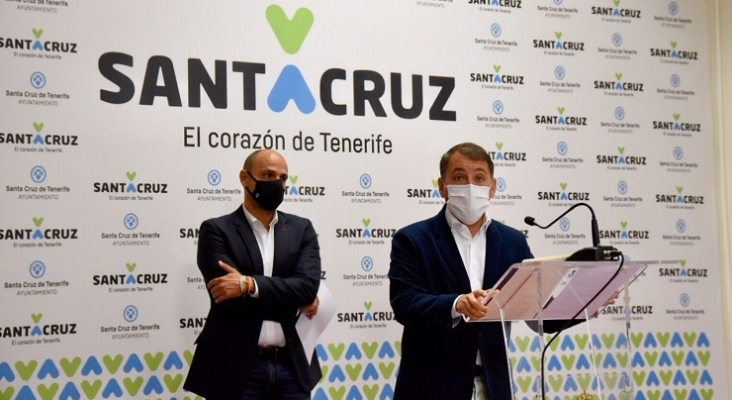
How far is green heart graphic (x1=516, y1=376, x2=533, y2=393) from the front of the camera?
5836mm

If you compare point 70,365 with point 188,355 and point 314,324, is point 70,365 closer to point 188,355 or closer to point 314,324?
point 188,355

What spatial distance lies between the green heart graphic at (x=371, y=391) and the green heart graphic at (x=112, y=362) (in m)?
1.49

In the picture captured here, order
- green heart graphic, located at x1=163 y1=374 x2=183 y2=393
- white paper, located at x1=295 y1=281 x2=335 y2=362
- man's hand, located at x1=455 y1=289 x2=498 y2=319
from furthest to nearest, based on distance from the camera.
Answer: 1. green heart graphic, located at x1=163 y1=374 x2=183 y2=393
2. white paper, located at x1=295 y1=281 x2=335 y2=362
3. man's hand, located at x1=455 y1=289 x2=498 y2=319

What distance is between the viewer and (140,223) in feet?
16.6

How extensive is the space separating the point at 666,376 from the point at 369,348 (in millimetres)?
2241

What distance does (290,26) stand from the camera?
5.53 meters

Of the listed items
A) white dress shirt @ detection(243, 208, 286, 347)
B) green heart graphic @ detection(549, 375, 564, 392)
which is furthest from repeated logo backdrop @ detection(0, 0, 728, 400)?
green heart graphic @ detection(549, 375, 564, 392)

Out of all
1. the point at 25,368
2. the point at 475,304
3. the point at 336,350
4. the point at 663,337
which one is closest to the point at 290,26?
the point at 336,350

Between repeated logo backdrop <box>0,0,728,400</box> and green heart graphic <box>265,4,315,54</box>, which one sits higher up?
green heart graphic <box>265,4,315,54</box>

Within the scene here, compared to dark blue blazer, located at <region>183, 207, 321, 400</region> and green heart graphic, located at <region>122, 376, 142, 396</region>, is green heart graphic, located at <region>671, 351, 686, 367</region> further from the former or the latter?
green heart graphic, located at <region>122, 376, 142, 396</region>

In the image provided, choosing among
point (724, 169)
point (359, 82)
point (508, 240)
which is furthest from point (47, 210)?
point (724, 169)

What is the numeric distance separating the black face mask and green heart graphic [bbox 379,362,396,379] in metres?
1.53

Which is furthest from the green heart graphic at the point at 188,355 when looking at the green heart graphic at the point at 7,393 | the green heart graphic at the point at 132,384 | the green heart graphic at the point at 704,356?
the green heart graphic at the point at 704,356

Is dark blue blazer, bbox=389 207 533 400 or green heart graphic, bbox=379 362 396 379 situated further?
green heart graphic, bbox=379 362 396 379
